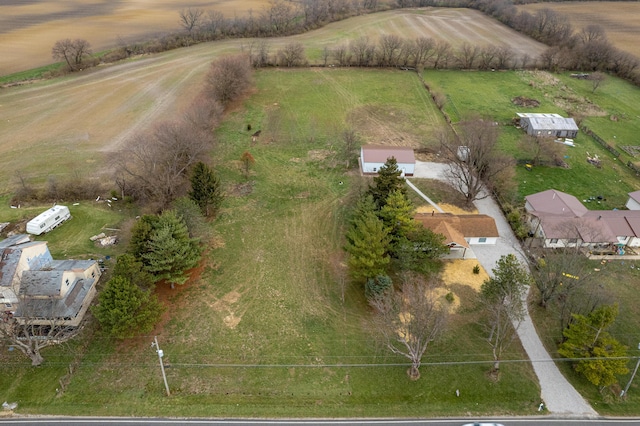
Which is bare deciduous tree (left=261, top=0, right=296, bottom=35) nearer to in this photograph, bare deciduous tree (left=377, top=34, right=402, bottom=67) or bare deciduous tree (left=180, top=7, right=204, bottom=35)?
bare deciduous tree (left=180, top=7, right=204, bottom=35)

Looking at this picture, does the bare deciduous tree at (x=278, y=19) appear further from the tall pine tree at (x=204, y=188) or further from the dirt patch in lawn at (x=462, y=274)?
the dirt patch in lawn at (x=462, y=274)

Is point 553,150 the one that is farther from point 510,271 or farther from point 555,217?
point 510,271

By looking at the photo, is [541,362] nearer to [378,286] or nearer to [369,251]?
[378,286]

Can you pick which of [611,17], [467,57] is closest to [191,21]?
[467,57]

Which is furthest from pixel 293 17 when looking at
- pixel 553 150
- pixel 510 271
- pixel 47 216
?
pixel 510 271

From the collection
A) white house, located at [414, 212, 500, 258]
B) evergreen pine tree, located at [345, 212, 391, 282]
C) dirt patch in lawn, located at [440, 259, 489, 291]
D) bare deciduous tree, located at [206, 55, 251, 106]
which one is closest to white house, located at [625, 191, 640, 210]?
white house, located at [414, 212, 500, 258]

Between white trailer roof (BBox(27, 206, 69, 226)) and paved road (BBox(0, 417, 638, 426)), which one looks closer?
paved road (BBox(0, 417, 638, 426))
